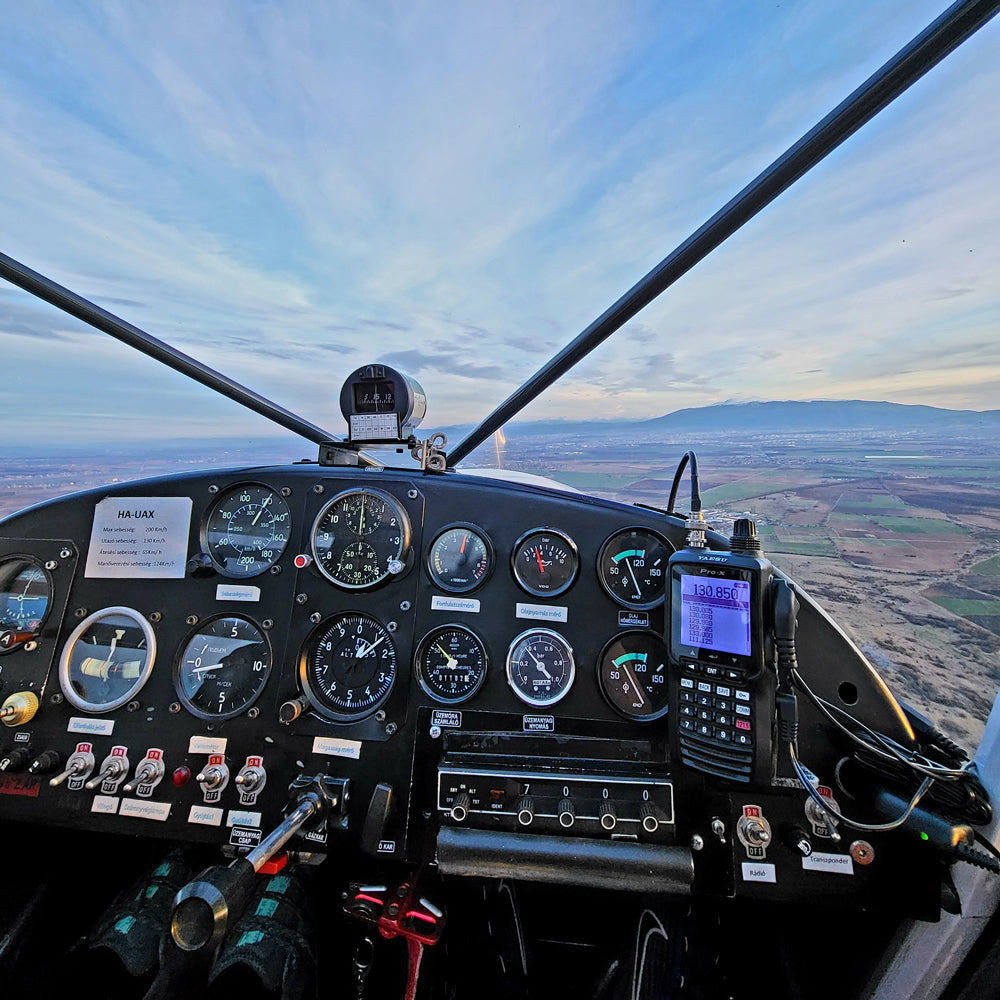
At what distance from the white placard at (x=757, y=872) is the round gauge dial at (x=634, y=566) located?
2.62 feet

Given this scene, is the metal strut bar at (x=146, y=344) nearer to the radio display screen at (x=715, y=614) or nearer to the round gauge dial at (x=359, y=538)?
the round gauge dial at (x=359, y=538)

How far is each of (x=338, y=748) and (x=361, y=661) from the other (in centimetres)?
29

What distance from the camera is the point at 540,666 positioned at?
1.83 meters

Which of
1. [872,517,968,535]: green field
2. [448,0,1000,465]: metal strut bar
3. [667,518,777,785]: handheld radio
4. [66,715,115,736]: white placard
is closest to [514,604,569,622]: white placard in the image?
[667,518,777,785]: handheld radio

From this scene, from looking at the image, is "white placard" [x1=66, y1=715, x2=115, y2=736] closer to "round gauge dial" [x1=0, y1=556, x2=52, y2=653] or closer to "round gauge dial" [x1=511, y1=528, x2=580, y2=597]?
"round gauge dial" [x1=0, y1=556, x2=52, y2=653]

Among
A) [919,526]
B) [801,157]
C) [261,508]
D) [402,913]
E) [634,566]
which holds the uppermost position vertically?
[801,157]

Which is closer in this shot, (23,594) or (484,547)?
(484,547)

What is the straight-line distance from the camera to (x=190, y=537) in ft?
6.67

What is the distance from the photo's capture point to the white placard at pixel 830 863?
4.99 feet

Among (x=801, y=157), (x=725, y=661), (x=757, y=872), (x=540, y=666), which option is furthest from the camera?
(x=540, y=666)

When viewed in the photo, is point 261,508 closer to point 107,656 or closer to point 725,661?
point 107,656

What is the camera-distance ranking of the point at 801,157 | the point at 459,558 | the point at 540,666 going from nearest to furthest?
the point at 801,157, the point at 540,666, the point at 459,558

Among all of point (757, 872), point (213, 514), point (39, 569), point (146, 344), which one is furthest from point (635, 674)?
point (39, 569)

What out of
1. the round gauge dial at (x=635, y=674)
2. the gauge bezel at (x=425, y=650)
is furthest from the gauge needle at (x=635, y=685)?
the gauge bezel at (x=425, y=650)
